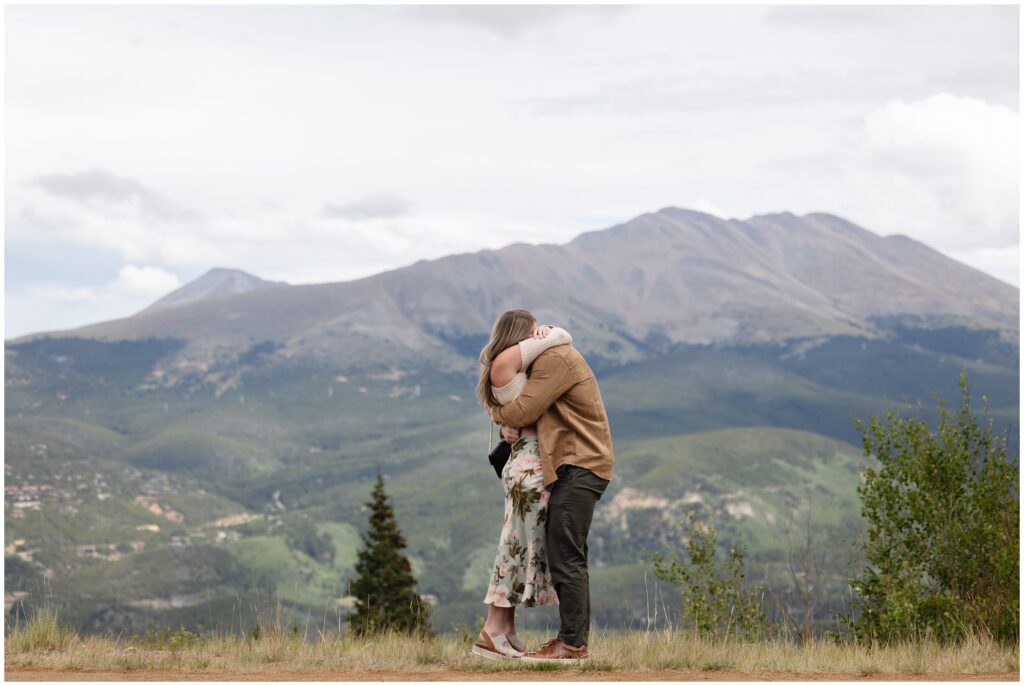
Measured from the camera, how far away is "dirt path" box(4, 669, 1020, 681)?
7426 mm

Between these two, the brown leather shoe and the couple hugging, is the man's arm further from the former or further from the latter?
the brown leather shoe

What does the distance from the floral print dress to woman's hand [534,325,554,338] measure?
0.78 meters

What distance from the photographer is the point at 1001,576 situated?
10.9m

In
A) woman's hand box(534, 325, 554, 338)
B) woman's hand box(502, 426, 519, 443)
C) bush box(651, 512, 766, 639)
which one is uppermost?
woman's hand box(534, 325, 554, 338)

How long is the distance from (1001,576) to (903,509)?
3.51 metres

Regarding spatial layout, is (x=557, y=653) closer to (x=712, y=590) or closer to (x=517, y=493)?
(x=517, y=493)

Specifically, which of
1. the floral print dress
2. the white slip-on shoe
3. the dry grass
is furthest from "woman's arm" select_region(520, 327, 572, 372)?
the dry grass

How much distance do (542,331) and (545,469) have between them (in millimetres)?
1035

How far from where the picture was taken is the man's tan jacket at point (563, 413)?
25.1 ft

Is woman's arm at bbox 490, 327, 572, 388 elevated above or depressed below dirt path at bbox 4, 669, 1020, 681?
above

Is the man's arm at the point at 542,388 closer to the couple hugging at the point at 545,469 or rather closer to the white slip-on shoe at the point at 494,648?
the couple hugging at the point at 545,469

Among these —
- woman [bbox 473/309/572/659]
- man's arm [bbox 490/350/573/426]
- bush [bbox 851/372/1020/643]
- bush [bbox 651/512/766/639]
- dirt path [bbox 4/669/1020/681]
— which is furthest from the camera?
bush [bbox 651/512/766/639]

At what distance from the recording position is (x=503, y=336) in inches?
308

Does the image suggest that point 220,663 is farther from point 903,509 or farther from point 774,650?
point 903,509
